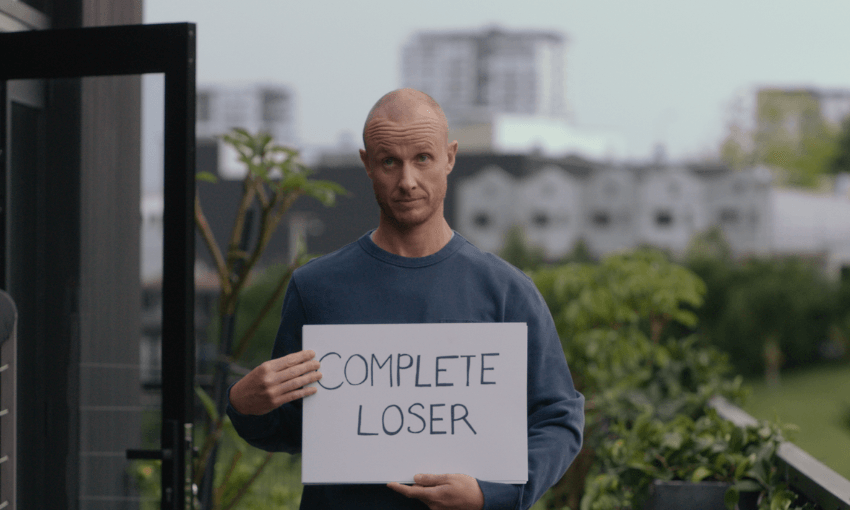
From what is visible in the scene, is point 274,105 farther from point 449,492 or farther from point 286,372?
point 449,492

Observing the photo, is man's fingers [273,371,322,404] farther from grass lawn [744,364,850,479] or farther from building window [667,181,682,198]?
building window [667,181,682,198]

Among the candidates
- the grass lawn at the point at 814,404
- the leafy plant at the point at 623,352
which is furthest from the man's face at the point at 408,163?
the grass lawn at the point at 814,404

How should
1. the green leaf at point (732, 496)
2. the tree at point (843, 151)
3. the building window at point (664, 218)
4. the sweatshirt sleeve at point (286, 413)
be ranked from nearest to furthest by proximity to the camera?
1. the sweatshirt sleeve at point (286, 413)
2. the green leaf at point (732, 496)
3. the building window at point (664, 218)
4. the tree at point (843, 151)

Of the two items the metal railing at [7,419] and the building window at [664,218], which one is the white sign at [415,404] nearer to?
the metal railing at [7,419]

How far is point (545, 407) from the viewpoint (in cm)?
141

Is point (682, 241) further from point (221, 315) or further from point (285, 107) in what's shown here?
point (285, 107)

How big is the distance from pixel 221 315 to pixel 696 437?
1515mm

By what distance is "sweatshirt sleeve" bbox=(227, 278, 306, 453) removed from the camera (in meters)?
1.42

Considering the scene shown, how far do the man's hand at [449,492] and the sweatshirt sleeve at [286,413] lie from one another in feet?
0.75

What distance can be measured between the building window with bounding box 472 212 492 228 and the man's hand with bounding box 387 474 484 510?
4002 centimetres

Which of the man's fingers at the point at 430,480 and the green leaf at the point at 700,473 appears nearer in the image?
the man's fingers at the point at 430,480

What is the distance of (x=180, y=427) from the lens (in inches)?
69.9

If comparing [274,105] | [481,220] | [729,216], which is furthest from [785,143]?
[274,105]

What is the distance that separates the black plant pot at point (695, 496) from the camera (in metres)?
2.31
